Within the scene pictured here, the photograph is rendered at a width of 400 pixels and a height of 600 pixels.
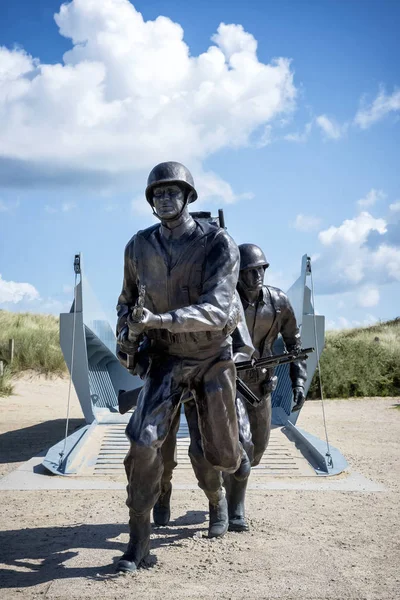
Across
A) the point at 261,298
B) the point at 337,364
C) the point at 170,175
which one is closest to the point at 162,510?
the point at 261,298

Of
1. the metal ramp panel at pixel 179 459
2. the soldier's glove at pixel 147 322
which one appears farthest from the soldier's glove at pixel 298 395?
the soldier's glove at pixel 147 322

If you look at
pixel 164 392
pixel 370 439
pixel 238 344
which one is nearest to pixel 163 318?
pixel 164 392

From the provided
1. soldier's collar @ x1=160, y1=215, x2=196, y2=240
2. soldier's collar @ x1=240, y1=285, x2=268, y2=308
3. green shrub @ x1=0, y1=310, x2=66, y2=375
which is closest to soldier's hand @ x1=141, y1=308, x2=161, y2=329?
soldier's collar @ x1=160, y1=215, x2=196, y2=240

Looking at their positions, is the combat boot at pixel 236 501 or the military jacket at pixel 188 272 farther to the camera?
the combat boot at pixel 236 501

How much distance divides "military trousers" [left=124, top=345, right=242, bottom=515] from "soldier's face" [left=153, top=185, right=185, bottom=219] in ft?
2.75

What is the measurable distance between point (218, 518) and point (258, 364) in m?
1.24

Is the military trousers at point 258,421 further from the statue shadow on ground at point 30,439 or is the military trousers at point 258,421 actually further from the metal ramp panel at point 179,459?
the statue shadow on ground at point 30,439

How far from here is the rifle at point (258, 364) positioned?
5590 millimetres

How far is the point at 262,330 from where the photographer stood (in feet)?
20.9

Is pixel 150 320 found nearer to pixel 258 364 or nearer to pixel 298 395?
pixel 258 364

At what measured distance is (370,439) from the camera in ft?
38.1

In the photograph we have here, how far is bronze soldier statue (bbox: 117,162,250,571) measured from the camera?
426 centimetres

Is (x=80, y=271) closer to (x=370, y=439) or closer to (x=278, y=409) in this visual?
(x=278, y=409)

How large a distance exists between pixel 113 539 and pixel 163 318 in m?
1.91
